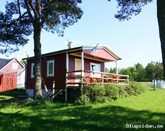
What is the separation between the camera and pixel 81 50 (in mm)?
23391

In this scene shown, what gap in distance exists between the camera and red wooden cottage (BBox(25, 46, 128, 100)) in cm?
2434

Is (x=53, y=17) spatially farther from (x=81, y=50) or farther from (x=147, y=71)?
(x=147, y=71)

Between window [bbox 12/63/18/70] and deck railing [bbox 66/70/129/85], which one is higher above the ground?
window [bbox 12/63/18/70]

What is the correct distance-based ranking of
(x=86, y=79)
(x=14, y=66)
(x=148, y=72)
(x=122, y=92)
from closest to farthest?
(x=122, y=92)
(x=86, y=79)
(x=14, y=66)
(x=148, y=72)

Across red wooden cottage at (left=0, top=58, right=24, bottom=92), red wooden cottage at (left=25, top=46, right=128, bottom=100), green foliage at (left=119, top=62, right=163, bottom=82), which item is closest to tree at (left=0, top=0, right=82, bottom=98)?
red wooden cottage at (left=25, top=46, right=128, bottom=100)

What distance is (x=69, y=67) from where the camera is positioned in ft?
88.0

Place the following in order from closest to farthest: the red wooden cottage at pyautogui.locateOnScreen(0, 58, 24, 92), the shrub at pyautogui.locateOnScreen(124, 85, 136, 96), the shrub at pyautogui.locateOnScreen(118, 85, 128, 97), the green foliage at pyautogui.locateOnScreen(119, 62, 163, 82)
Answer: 1. the shrub at pyautogui.locateOnScreen(118, 85, 128, 97)
2. the shrub at pyautogui.locateOnScreen(124, 85, 136, 96)
3. the red wooden cottage at pyautogui.locateOnScreen(0, 58, 24, 92)
4. the green foliage at pyautogui.locateOnScreen(119, 62, 163, 82)

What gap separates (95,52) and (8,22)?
874 centimetres

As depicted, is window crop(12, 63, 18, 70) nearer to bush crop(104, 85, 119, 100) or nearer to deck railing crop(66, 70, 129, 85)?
deck railing crop(66, 70, 129, 85)

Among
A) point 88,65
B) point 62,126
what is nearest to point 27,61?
point 88,65

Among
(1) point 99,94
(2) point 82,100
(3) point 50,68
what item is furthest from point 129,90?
(3) point 50,68

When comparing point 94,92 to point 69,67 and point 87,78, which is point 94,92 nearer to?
point 87,78

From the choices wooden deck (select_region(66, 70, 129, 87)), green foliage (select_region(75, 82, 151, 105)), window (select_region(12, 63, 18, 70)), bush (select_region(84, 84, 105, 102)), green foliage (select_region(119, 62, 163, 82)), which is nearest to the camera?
green foliage (select_region(75, 82, 151, 105))

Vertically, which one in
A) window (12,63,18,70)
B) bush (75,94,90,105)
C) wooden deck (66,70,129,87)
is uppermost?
window (12,63,18,70)
